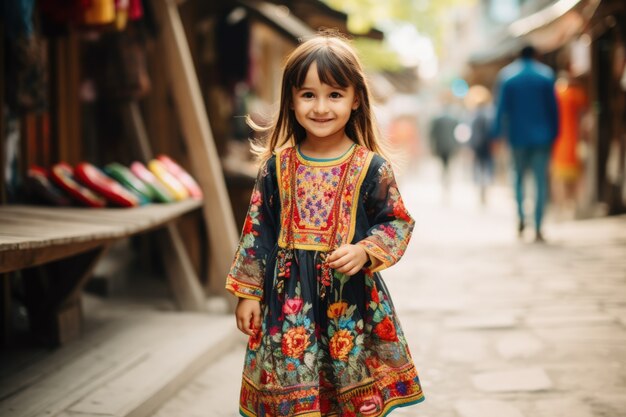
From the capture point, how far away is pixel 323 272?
275 cm

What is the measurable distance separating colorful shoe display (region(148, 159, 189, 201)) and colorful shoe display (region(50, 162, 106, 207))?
0.68 meters

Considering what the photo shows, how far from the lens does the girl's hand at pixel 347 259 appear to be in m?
2.61

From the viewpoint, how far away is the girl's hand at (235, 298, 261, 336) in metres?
2.83

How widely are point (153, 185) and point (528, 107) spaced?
15.6ft

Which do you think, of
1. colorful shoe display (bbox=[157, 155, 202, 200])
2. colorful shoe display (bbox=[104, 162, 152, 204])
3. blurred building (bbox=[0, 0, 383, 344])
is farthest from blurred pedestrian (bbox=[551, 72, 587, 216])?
colorful shoe display (bbox=[104, 162, 152, 204])

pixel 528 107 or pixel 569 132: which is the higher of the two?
pixel 528 107

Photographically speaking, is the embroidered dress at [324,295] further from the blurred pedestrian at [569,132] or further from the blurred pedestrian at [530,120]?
the blurred pedestrian at [569,132]

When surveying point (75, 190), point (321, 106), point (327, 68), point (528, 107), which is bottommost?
point (75, 190)

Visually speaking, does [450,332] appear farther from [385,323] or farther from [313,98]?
[313,98]

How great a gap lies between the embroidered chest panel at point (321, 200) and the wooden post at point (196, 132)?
2639 millimetres

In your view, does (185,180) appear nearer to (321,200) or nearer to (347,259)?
(321,200)

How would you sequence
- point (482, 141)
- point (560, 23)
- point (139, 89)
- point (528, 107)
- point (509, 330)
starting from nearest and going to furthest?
point (509, 330) < point (139, 89) < point (528, 107) < point (560, 23) < point (482, 141)

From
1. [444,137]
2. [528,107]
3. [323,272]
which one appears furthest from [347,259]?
[444,137]

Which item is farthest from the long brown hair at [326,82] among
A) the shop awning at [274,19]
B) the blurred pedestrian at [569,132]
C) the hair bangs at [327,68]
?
the blurred pedestrian at [569,132]
